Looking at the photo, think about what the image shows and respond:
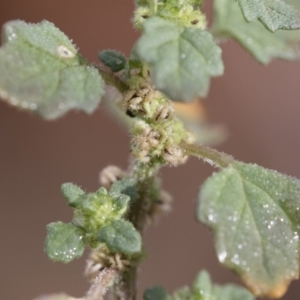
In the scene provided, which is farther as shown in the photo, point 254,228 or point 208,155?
point 208,155

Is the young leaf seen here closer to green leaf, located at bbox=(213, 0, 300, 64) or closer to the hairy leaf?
the hairy leaf

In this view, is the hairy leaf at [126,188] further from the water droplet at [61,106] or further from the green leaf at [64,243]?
the water droplet at [61,106]

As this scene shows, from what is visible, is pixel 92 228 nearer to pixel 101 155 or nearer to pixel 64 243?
pixel 64 243

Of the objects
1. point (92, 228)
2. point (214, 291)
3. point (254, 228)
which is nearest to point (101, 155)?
point (214, 291)

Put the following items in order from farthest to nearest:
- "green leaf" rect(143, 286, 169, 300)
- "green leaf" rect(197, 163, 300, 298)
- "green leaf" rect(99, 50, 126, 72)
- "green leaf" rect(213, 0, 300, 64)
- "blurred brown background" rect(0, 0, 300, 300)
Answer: "blurred brown background" rect(0, 0, 300, 300), "green leaf" rect(213, 0, 300, 64), "green leaf" rect(143, 286, 169, 300), "green leaf" rect(99, 50, 126, 72), "green leaf" rect(197, 163, 300, 298)

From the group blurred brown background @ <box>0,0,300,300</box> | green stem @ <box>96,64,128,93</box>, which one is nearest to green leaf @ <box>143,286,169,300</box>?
green stem @ <box>96,64,128,93</box>
